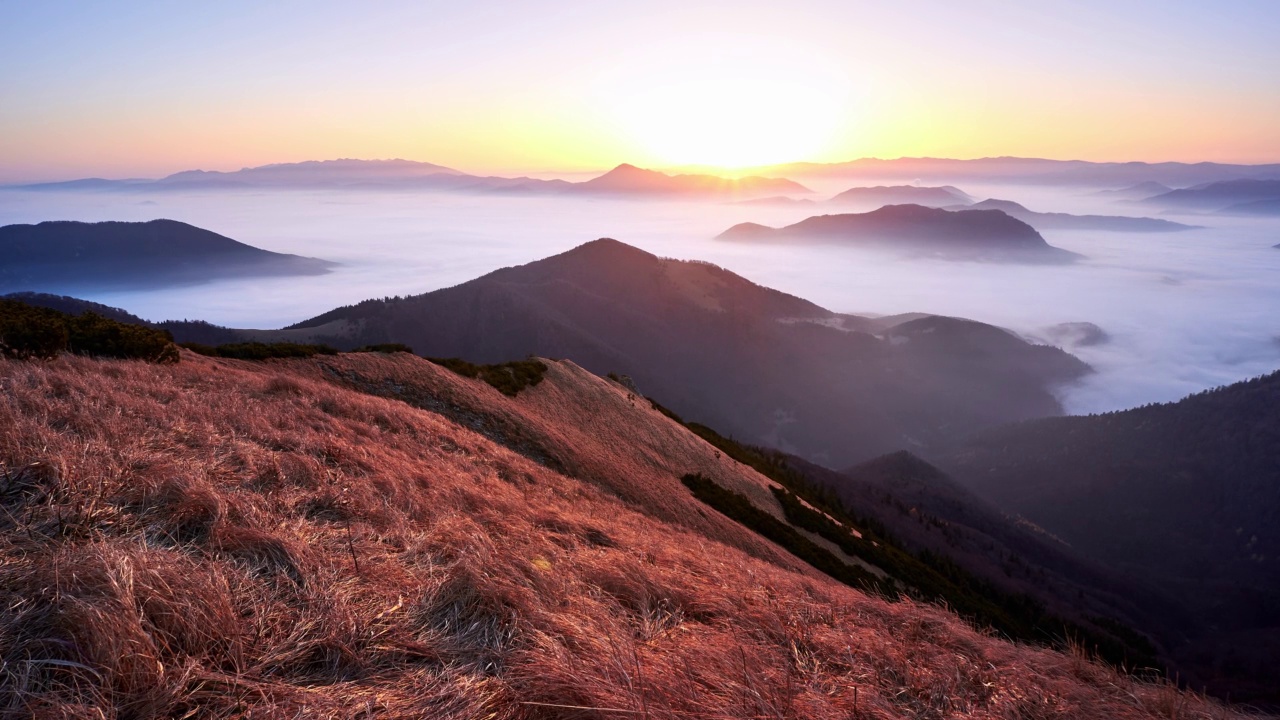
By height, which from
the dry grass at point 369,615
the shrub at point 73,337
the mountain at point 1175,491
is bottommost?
the mountain at point 1175,491

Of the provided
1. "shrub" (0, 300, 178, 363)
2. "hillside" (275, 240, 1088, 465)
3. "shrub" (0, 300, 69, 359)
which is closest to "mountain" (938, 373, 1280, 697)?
"hillside" (275, 240, 1088, 465)

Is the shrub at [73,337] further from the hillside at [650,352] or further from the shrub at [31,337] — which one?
the hillside at [650,352]

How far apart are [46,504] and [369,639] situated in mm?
3732

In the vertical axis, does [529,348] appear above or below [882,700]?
below

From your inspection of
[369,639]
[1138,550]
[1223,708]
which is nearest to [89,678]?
[369,639]

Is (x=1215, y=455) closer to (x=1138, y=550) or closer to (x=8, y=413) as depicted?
(x=1138, y=550)

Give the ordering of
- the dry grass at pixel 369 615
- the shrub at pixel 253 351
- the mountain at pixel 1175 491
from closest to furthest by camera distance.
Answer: the dry grass at pixel 369 615 < the shrub at pixel 253 351 < the mountain at pixel 1175 491

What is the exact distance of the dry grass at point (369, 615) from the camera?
355 cm

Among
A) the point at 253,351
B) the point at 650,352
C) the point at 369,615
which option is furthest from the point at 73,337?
the point at 650,352

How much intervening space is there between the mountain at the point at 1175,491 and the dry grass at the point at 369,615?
11692 centimetres

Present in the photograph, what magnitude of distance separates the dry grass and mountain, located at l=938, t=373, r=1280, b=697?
117 meters

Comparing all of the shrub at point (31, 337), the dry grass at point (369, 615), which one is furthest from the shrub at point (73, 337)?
the dry grass at point (369, 615)

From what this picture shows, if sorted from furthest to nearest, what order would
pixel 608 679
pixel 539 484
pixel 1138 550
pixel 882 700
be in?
1. pixel 1138 550
2. pixel 539 484
3. pixel 882 700
4. pixel 608 679

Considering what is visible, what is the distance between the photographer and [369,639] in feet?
14.1
